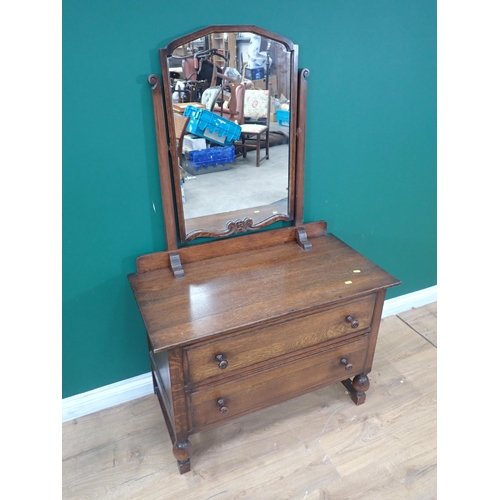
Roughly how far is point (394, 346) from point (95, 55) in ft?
5.79

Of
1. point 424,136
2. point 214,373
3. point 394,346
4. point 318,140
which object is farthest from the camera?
point 394,346

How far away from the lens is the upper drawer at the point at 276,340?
1.22 m

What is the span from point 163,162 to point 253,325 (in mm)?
605

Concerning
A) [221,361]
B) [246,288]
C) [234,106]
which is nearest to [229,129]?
[234,106]

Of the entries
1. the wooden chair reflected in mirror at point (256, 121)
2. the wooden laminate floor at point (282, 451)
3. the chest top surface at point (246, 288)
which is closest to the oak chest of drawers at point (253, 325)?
the chest top surface at point (246, 288)

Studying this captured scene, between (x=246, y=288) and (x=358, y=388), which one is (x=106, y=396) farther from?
(x=358, y=388)

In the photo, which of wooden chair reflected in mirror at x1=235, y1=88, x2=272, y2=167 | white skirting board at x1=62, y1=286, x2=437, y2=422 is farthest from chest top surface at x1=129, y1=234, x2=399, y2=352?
white skirting board at x1=62, y1=286, x2=437, y2=422

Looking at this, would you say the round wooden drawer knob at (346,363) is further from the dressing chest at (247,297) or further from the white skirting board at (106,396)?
the white skirting board at (106,396)

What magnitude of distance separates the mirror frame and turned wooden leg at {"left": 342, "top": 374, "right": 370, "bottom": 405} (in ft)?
2.24

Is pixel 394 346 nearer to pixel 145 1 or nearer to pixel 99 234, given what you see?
pixel 99 234

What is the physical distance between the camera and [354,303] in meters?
1.38

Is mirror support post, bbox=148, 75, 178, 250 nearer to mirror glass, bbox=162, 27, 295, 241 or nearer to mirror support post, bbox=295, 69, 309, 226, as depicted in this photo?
mirror glass, bbox=162, 27, 295, 241

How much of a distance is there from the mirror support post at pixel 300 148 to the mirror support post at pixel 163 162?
0.48 m

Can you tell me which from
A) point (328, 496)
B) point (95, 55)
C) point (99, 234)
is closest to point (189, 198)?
point (99, 234)
